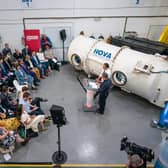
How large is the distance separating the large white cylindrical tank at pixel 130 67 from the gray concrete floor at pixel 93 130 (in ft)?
1.76

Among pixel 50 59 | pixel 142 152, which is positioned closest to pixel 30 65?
pixel 50 59

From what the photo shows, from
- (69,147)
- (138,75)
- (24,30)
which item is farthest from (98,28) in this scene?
(69,147)

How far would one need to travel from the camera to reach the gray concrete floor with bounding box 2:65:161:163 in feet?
13.9

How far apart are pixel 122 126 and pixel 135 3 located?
19.3 feet

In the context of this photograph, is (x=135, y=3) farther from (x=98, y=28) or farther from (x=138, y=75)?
(x=138, y=75)

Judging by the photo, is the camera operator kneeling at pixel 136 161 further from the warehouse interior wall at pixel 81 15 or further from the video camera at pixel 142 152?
the warehouse interior wall at pixel 81 15

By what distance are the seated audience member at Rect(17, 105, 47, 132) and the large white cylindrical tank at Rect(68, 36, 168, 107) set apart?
115 inches

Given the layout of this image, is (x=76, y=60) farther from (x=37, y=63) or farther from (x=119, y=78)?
(x=119, y=78)

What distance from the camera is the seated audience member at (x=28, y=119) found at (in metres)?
4.29

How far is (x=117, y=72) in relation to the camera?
20.3ft

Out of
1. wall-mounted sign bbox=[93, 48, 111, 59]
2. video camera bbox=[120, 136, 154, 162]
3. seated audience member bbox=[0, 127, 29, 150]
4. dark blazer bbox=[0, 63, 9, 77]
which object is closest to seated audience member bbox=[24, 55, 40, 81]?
dark blazer bbox=[0, 63, 9, 77]

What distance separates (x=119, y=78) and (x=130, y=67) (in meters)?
0.64

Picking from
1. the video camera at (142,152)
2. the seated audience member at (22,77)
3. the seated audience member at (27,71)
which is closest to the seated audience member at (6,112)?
the seated audience member at (22,77)

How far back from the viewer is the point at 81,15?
8.41 metres
